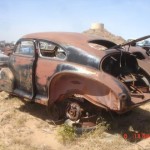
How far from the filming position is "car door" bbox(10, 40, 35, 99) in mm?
6020

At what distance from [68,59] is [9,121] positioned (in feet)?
6.24

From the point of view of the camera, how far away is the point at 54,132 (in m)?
5.54

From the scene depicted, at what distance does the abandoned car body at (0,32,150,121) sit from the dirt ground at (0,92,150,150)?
466mm

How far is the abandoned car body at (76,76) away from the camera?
4.81 metres

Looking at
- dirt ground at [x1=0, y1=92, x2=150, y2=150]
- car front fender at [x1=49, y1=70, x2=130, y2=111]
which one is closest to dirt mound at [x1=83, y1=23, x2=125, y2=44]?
dirt ground at [x1=0, y1=92, x2=150, y2=150]

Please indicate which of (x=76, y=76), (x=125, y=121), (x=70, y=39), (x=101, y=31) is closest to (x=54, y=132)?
(x=76, y=76)

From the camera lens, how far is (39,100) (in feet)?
19.2

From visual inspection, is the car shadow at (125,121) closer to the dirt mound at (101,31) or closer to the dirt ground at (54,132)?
the dirt ground at (54,132)

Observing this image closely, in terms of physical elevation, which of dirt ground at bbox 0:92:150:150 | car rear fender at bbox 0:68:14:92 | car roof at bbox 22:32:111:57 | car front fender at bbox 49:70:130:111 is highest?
car roof at bbox 22:32:111:57

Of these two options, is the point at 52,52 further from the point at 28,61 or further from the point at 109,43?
the point at 109,43

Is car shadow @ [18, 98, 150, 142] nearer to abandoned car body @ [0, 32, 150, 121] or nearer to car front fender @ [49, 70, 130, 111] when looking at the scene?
abandoned car body @ [0, 32, 150, 121]

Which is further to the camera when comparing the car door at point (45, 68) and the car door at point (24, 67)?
the car door at point (24, 67)

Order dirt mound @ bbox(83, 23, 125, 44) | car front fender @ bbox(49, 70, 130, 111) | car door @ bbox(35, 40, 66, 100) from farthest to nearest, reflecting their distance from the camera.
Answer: dirt mound @ bbox(83, 23, 125, 44)
car door @ bbox(35, 40, 66, 100)
car front fender @ bbox(49, 70, 130, 111)

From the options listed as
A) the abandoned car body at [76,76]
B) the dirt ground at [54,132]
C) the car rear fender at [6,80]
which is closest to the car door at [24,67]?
the abandoned car body at [76,76]
